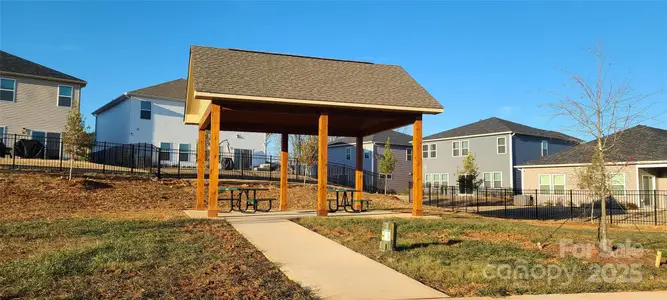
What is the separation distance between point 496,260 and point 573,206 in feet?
74.1

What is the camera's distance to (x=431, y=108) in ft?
50.2

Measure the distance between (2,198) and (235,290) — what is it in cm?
1408

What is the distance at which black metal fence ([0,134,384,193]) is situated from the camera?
23.0m

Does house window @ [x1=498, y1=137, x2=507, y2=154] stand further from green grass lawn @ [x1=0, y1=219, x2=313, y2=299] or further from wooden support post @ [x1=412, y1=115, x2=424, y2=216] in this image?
green grass lawn @ [x1=0, y1=219, x2=313, y2=299]

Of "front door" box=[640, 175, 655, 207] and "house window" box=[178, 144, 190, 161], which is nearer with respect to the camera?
"front door" box=[640, 175, 655, 207]

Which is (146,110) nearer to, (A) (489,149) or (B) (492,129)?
(A) (489,149)

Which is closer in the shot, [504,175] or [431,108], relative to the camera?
[431,108]

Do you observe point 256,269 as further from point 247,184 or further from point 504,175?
point 504,175

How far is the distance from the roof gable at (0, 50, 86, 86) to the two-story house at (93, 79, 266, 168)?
4.32 meters

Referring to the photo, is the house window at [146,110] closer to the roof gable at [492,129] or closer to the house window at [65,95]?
the house window at [65,95]

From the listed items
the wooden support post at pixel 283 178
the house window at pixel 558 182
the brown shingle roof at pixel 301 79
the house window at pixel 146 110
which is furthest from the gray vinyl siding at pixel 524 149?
the house window at pixel 146 110

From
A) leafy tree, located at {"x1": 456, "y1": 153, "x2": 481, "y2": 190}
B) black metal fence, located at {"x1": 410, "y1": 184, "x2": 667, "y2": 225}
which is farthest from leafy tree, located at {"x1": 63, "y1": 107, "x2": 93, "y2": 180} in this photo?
leafy tree, located at {"x1": 456, "y1": 153, "x2": 481, "y2": 190}

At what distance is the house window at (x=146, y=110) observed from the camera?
33.0m

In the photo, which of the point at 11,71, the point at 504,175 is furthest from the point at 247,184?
the point at 504,175
